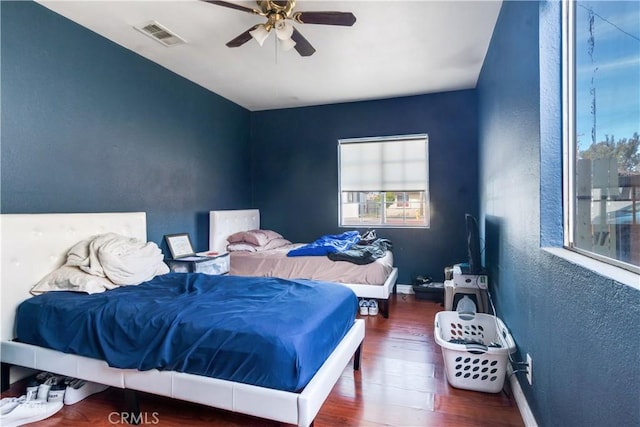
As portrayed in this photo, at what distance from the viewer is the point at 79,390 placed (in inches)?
79.8

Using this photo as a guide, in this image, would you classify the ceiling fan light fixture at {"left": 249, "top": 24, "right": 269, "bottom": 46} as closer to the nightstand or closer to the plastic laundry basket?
the nightstand

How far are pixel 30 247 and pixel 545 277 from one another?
3.13 m

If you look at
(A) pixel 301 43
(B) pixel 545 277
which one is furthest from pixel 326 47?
(B) pixel 545 277

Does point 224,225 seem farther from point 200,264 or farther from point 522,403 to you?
point 522,403

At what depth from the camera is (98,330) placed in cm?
187

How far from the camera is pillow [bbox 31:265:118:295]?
2250mm

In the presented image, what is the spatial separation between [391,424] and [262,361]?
857mm

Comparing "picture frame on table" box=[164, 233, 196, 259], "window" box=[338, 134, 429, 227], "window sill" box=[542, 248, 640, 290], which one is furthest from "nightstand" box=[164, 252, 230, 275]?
"window sill" box=[542, 248, 640, 290]

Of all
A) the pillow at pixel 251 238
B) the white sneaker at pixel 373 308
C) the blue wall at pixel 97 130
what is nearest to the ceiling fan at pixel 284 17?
the blue wall at pixel 97 130

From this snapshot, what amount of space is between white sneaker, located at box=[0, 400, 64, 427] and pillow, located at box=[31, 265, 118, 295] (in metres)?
0.67

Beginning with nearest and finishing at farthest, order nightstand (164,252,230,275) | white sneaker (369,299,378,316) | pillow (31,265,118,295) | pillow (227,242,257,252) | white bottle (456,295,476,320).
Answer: pillow (31,265,118,295), white bottle (456,295,476,320), nightstand (164,252,230,275), white sneaker (369,299,378,316), pillow (227,242,257,252)

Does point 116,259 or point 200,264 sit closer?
point 116,259

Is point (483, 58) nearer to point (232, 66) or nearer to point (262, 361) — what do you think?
point (232, 66)

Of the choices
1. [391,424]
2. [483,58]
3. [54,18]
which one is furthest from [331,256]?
[54,18]
